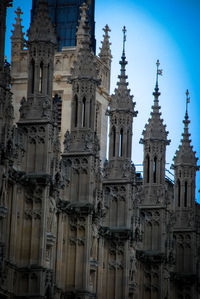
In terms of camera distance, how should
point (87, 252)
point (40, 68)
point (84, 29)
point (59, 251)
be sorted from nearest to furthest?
point (40, 68) → point (59, 251) → point (87, 252) → point (84, 29)

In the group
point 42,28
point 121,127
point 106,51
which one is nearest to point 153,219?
point 121,127

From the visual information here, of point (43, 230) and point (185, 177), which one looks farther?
point (185, 177)

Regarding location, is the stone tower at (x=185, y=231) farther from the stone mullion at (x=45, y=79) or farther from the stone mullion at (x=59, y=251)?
the stone mullion at (x=45, y=79)

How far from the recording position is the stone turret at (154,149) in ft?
244

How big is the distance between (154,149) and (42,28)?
1633 cm

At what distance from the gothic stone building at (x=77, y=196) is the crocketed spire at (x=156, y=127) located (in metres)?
0.06

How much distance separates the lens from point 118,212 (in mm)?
68188

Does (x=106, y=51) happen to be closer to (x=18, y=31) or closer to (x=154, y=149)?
(x=18, y=31)

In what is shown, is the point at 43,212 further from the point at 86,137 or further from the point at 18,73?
the point at 18,73

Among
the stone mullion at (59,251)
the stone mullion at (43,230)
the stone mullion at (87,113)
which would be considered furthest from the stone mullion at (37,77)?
the stone mullion at (59,251)

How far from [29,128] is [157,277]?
17.9m

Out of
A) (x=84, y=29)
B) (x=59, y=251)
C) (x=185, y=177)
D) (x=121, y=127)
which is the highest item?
(x=84, y=29)

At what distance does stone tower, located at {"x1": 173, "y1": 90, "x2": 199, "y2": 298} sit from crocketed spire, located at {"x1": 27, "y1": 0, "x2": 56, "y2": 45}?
22.7m

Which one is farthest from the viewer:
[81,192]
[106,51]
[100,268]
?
[106,51]
